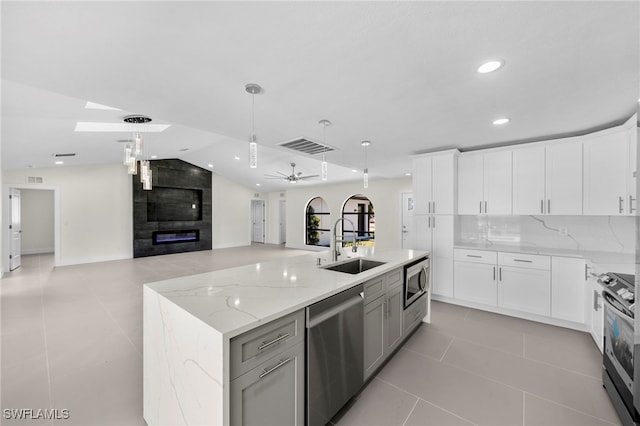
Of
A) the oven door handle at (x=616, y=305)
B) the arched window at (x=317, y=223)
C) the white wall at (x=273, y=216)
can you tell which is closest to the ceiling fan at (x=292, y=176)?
the arched window at (x=317, y=223)

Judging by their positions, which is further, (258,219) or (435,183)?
(258,219)

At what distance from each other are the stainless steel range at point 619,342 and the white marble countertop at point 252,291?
4.85ft

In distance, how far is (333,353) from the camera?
1.66 metres

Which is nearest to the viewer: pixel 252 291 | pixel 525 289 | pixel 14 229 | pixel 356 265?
pixel 252 291

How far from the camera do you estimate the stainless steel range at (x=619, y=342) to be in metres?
1.59

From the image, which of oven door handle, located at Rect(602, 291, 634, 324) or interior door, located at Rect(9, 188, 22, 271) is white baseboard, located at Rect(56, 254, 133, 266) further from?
oven door handle, located at Rect(602, 291, 634, 324)

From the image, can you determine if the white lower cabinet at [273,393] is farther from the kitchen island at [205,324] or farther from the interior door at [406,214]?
the interior door at [406,214]

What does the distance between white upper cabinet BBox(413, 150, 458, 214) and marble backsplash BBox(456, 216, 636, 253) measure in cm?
50

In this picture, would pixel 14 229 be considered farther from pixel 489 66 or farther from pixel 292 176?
pixel 489 66

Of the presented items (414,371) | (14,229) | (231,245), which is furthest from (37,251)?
(414,371)

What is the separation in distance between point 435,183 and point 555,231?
5.52ft

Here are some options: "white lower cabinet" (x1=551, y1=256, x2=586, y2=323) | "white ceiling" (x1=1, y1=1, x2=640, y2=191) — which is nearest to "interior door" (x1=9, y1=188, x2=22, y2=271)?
"white ceiling" (x1=1, y1=1, x2=640, y2=191)

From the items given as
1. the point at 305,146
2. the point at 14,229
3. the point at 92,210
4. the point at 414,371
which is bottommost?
the point at 414,371

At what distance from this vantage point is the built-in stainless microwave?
2.69 m
